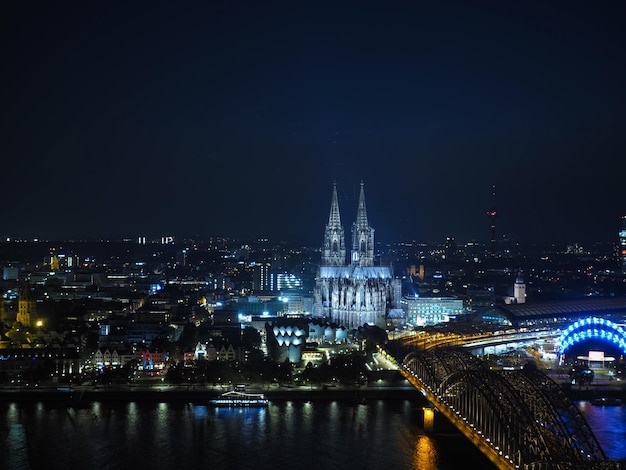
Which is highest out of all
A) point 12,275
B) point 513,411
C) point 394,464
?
point 12,275

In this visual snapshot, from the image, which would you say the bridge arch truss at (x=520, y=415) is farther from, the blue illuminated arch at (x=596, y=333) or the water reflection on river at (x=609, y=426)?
the blue illuminated arch at (x=596, y=333)

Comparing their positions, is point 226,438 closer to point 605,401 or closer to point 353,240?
point 605,401

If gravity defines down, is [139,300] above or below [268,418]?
above

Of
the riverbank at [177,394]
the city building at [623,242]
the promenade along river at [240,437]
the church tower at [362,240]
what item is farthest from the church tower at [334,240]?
the city building at [623,242]

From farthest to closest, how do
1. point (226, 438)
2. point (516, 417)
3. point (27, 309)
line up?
point (27, 309) < point (226, 438) < point (516, 417)

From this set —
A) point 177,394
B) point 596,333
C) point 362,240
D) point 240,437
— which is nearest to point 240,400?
point 177,394

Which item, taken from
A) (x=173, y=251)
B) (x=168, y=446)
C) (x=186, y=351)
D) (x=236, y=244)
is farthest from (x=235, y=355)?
(x=236, y=244)

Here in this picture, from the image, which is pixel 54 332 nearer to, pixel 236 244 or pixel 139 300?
pixel 139 300
